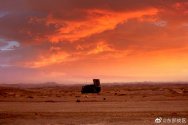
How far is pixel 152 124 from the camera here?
19.6 metres

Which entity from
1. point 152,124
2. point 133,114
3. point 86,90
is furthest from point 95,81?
point 152,124

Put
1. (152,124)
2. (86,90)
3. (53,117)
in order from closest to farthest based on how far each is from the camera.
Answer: (152,124)
(53,117)
(86,90)

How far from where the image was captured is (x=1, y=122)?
2181 centimetres

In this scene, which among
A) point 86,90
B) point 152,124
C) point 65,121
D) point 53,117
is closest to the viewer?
point 152,124

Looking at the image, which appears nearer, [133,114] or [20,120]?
[20,120]

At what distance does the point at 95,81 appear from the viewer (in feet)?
192

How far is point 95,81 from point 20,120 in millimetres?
36343

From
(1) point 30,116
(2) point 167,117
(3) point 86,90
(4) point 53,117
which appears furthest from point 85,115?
(3) point 86,90

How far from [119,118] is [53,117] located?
Answer: 454cm

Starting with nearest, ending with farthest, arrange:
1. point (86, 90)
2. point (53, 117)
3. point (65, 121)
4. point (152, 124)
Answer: point (152, 124) → point (65, 121) → point (53, 117) → point (86, 90)

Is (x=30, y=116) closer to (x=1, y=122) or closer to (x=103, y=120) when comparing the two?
(x=1, y=122)

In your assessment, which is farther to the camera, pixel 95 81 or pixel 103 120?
pixel 95 81

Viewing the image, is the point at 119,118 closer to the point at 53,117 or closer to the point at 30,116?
the point at 53,117

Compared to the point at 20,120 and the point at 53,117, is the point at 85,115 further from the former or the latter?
the point at 20,120
